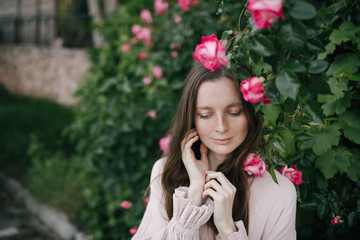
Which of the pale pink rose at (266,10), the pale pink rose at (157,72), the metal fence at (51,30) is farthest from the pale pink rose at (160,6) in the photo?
the metal fence at (51,30)

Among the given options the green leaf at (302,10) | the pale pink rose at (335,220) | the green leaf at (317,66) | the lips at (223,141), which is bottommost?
the pale pink rose at (335,220)

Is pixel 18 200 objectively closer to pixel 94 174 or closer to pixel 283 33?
pixel 94 174

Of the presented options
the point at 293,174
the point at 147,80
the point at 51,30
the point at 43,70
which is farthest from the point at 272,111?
the point at 51,30

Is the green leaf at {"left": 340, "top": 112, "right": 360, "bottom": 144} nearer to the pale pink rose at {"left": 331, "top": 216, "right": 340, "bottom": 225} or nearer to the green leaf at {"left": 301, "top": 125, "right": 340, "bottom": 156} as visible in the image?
the green leaf at {"left": 301, "top": 125, "right": 340, "bottom": 156}

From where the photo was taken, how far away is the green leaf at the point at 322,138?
139 centimetres

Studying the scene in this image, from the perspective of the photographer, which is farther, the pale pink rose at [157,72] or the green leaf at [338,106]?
the pale pink rose at [157,72]

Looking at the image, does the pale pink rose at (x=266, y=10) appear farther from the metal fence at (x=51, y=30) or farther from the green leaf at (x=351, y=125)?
the metal fence at (x=51, y=30)

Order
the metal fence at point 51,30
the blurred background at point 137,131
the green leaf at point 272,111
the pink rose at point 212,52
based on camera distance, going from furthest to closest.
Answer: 1. the metal fence at point 51,30
2. the blurred background at point 137,131
3. the green leaf at point 272,111
4. the pink rose at point 212,52

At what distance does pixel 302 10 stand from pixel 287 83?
0.57ft

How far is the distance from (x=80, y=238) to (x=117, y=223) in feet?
1.29

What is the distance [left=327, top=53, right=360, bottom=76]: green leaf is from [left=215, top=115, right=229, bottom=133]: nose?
1.62 feet

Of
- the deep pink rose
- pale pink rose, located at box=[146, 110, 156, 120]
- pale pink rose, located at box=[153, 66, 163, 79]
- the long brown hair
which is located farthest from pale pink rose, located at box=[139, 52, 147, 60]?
the deep pink rose

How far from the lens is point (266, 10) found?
0.72 metres

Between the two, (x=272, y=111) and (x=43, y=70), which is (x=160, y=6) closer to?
(x=272, y=111)
